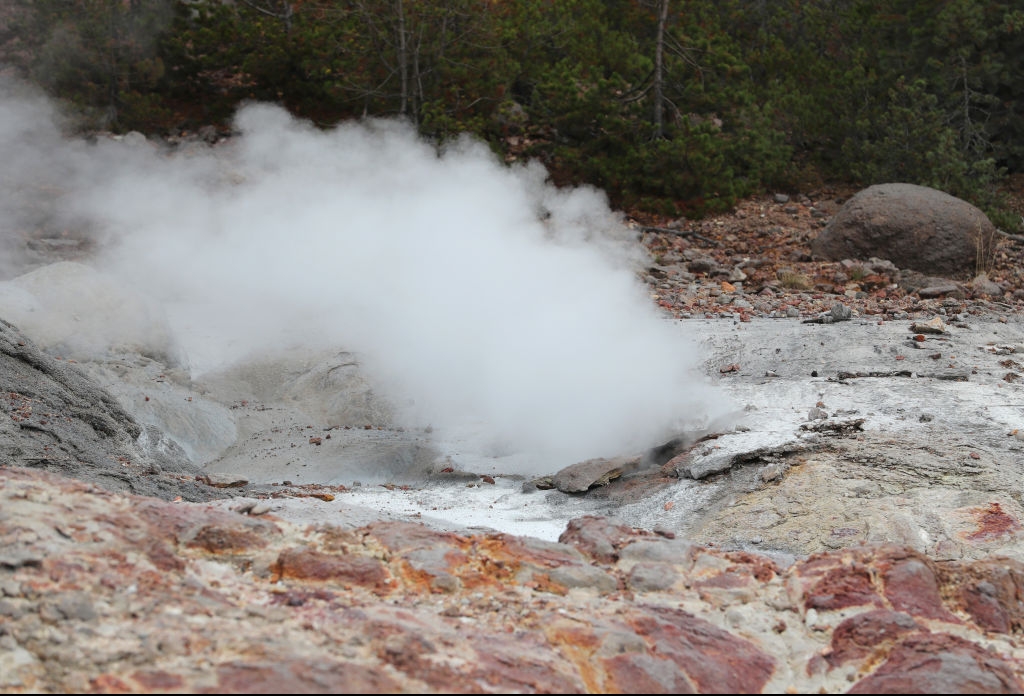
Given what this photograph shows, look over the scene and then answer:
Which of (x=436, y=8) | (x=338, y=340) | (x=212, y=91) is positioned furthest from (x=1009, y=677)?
(x=212, y=91)

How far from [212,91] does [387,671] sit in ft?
40.5

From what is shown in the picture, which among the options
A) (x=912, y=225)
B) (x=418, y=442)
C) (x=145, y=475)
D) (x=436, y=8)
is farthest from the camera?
(x=436, y=8)

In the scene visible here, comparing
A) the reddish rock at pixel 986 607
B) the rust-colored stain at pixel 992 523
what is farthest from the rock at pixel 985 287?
the reddish rock at pixel 986 607

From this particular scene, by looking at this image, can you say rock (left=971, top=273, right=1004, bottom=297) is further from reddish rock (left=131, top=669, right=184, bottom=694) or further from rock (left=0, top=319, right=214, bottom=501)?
reddish rock (left=131, top=669, right=184, bottom=694)

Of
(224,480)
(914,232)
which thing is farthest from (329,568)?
(914,232)

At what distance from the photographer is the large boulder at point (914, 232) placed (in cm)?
1056

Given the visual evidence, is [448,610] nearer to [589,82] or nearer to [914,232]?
[914,232]

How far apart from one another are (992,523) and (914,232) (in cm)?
684

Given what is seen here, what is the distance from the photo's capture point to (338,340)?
7.70 metres

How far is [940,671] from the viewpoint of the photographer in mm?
2773

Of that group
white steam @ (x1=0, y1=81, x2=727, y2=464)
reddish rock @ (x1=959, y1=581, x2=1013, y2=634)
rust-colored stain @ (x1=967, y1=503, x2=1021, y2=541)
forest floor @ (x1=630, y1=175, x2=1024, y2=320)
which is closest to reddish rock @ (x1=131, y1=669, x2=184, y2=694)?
reddish rock @ (x1=959, y1=581, x2=1013, y2=634)

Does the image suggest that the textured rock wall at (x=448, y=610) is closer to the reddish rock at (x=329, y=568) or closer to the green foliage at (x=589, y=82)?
the reddish rock at (x=329, y=568)

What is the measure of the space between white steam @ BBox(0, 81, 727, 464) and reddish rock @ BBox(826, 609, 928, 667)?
9.22 feet

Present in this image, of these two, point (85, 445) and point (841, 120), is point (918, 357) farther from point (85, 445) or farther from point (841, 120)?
point (841, 120)
